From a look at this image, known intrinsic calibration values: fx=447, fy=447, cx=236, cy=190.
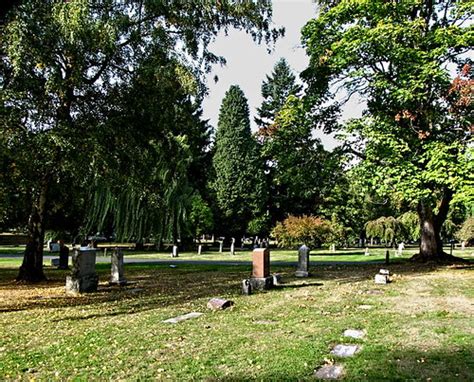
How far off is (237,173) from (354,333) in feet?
124

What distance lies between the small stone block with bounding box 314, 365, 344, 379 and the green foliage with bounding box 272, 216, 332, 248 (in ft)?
93.4

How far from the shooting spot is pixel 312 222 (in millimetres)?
33875

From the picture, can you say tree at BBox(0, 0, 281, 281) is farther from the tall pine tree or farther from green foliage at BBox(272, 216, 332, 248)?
the tall pine tree

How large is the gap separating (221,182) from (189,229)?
7902 mm

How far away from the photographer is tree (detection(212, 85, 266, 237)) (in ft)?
144

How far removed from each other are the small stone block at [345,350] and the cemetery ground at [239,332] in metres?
0.09

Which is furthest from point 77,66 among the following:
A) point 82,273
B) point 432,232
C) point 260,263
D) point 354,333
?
point 432,232

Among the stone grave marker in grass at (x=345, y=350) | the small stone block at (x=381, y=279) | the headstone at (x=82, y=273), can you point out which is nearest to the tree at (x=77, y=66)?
the headstone at (x=82, y=273)

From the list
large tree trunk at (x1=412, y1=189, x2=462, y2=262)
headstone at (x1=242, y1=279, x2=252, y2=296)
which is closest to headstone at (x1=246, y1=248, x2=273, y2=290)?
headstone at (x1=242, y1=279, x2=252, y2=296)

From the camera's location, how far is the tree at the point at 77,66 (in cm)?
1168

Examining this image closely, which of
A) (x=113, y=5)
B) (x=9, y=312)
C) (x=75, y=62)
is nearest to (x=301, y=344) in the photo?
(x=9, y=312)

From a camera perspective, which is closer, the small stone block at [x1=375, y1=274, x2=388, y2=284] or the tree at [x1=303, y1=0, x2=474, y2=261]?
the small stone block at [x1=375, y1=274, x2=388, y2=284]

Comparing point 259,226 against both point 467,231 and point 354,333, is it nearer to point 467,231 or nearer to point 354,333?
point 467,231

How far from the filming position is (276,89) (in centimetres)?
5266
